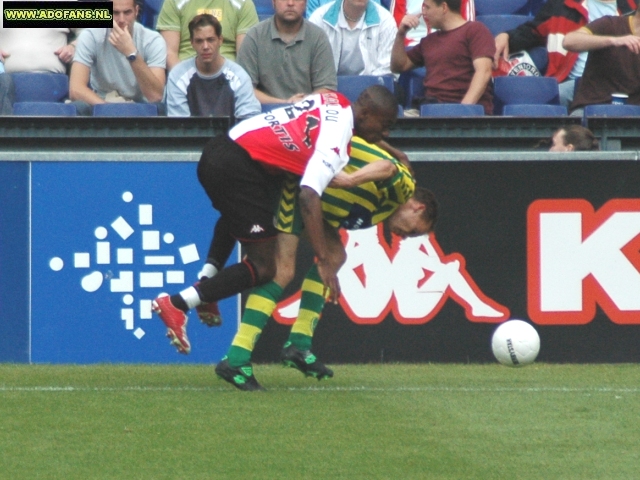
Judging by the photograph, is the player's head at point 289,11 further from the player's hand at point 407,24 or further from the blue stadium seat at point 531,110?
the blue stadium seat at point 531,110

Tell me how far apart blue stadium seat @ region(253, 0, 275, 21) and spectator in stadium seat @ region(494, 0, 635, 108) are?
93.5 inches

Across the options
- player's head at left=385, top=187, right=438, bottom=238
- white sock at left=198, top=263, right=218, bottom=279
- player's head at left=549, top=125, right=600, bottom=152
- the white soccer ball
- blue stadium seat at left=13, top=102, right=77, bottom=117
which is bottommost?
the white soccer ball

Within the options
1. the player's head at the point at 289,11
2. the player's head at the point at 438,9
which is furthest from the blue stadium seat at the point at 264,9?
the player's head at the point at 438,9

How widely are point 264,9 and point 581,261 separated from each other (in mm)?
5221

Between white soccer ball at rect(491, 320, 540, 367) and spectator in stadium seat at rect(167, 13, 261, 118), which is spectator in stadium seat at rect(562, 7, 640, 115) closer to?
spectator in stadium seat at rect(167, 13, 261, 118)

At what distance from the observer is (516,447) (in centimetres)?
489

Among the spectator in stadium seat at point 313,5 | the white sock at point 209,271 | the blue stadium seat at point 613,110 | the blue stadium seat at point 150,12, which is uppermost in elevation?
the spectator in stadium seat at point 313,5

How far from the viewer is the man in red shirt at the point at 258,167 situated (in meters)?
6.19

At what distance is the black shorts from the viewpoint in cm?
630

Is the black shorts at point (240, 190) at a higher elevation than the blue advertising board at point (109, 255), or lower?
higher

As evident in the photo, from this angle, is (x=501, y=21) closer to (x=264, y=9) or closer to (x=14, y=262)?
(x=264, y=9)

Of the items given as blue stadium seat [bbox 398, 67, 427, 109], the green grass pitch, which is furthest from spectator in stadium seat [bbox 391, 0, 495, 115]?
the green grass pitch

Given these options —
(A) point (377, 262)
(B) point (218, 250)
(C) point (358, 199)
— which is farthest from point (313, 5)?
(C) point (358, 199)

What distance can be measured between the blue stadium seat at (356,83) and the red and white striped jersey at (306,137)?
12.5 feet
